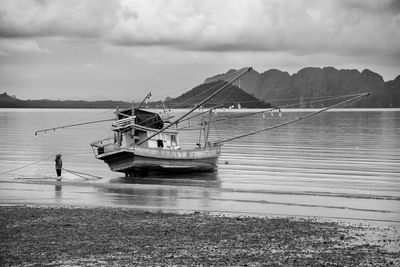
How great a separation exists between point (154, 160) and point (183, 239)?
21.2 m

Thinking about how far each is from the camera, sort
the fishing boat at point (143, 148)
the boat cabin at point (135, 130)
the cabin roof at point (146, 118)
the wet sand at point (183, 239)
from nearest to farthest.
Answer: the wet sand at point (183, 239), the fishing boat at point (143, 148), the boat cabin at point (135, 130), the cabin roof at point (146, 118)

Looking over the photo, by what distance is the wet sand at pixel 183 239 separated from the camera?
15906mm

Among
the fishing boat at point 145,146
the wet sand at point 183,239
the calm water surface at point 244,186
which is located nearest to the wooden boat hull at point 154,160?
the fishing boat at point 145,146

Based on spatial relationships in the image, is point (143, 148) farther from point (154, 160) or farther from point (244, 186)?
point (244, 186)

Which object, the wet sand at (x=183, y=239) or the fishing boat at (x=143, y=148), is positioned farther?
the fishing boat at (x=143, y=148)

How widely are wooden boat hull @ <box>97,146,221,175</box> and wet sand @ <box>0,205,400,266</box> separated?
47.9 ft

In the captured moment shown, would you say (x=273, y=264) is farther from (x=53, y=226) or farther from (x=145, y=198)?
(x=145, y=198)

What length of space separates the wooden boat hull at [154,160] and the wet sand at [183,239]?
14610mm

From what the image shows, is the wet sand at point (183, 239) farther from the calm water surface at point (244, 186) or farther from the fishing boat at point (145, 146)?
the fishing boat at point (145, 146)

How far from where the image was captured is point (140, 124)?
39.8 meters

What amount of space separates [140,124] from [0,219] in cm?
1924

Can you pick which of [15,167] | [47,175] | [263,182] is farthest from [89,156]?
[263,182]

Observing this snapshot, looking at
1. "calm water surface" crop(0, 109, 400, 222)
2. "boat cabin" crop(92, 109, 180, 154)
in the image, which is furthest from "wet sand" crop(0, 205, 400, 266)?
"boat cabin" crop(92, 109, 180, 154)

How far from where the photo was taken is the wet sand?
15.9m
